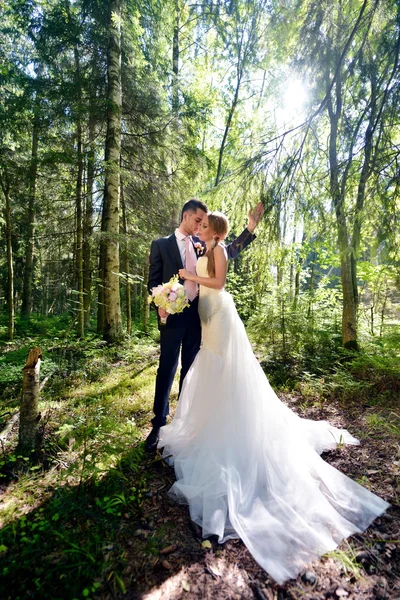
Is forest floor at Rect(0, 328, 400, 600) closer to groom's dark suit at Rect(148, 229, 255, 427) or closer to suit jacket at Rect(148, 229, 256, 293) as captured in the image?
groom's dark suit at Rect(148, 229, 255, 427)

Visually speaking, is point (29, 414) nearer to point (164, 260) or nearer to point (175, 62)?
point (164, 260)

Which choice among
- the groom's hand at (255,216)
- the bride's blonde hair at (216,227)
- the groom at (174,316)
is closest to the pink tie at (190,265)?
the groom at (174,316)

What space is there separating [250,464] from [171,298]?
5.05 feet

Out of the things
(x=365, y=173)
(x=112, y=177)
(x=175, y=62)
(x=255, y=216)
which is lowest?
(x=255, y=216)

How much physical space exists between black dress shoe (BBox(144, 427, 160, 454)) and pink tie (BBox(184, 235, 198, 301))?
1.39 meters

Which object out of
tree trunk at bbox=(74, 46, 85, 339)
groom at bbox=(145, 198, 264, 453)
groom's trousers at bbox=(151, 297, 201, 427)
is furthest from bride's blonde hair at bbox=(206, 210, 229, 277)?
tree trunk at bbox=(74, 46, 85, 339)

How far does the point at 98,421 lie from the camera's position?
3.13 m

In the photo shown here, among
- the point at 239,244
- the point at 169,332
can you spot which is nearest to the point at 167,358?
the point at 169,332

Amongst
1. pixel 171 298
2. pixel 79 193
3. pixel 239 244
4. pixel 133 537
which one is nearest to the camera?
pixel 133 537

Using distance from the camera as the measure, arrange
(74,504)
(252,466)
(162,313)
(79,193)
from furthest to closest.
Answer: (79,193) < (162,313) < (252,466) < (74,504)

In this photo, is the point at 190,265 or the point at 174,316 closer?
the point at 174,316

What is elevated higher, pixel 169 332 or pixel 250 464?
pixel 169 332

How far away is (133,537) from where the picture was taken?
1757 mm

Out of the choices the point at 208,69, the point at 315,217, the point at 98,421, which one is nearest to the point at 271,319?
the point at 315,217
